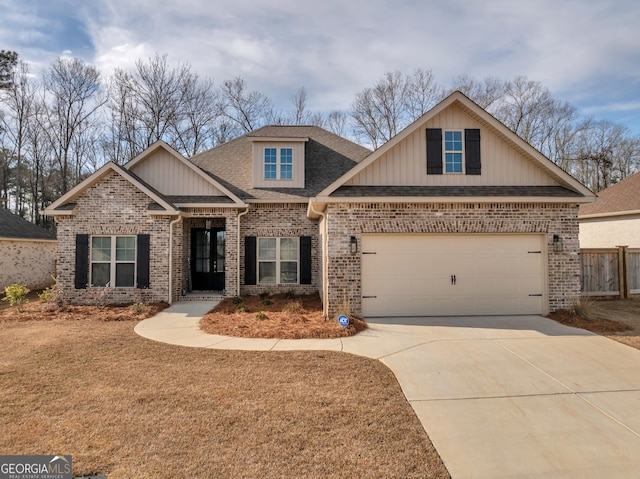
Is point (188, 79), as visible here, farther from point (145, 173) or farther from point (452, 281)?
point (452, 281)

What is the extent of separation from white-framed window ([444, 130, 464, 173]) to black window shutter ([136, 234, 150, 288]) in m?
9.35

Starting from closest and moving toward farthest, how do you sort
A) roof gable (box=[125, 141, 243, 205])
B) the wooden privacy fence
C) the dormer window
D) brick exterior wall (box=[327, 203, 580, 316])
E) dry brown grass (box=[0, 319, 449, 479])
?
dry brown grass (box=[0, 319, 449, 479]) < brick exterior wall (box=[327, 203, 580, 316]) < the wooden privacy fence < roof gable (box=[125, 141, 243, 205]) < the dormer window

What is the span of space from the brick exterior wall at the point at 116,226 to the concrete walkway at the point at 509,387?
298cm

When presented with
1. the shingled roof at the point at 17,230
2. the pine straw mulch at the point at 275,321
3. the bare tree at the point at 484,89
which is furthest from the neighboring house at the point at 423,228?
the bare tree at the point at 484,89

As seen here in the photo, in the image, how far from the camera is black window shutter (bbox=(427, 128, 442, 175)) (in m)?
9.41

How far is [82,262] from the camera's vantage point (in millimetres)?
11039

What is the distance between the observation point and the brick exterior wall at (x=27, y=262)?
14.8 metres

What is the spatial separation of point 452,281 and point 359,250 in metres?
2.58

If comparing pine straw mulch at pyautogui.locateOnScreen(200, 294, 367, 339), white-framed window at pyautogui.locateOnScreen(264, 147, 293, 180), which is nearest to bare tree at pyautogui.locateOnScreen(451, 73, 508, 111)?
white-framed window at pyautogui.locateOnScreen(264, 147, 293, 180)

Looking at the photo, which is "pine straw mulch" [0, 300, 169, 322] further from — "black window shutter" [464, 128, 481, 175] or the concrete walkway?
"black window shutter" [464, 128, 481, 175]

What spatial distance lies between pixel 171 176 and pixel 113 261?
11.4 ft

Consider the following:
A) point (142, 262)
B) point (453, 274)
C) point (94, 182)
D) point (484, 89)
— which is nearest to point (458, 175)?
point (453, 274)

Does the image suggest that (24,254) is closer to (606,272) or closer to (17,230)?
(17,230)

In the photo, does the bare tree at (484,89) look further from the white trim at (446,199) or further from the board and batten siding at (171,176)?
the board and batten siding at (171,176)
